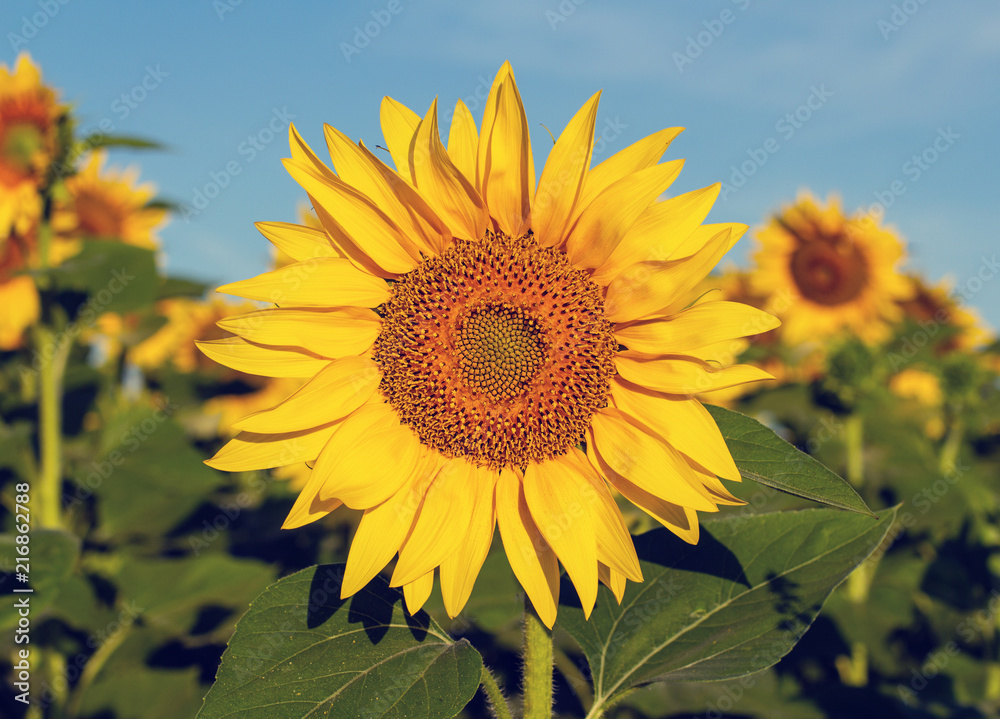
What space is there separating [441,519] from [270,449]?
15.9 inches

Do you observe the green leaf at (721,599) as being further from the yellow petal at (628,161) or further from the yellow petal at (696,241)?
the yellow petal at (628,161)

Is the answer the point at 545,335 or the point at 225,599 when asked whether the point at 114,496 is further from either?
the point at 545,335

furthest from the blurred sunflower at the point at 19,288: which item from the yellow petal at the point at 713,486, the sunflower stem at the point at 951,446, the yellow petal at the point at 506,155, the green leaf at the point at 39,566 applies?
the sunflower stem at the point at 951,446

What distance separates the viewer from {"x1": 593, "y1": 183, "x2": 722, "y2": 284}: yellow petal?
5.11 feet

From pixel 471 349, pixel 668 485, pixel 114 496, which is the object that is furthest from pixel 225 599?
pixel 668 485

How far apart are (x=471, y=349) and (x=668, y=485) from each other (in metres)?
0.60

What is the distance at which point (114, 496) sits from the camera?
405cm

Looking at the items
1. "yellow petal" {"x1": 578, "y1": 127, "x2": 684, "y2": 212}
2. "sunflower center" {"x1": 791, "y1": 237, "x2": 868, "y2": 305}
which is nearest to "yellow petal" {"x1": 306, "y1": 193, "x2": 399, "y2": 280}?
"yellow petal" {"x1": 578, "y1": 127, "x2": 684, "y2": 212}

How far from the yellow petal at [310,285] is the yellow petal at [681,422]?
0.63 meters

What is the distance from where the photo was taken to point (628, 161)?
1570 millimetres

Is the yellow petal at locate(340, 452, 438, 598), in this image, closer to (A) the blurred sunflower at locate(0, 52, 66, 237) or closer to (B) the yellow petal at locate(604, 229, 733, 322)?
(B) the yellow petal at locate(604, 229, 733, 322)

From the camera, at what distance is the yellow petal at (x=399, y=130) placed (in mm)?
1658

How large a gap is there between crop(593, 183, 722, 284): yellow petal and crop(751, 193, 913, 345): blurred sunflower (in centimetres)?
591

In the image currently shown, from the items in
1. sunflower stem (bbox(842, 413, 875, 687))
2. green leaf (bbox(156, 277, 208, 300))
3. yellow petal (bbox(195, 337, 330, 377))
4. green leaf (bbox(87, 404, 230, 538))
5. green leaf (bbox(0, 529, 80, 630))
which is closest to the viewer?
yellow petal (bbox(195, 337, 330, 377))
